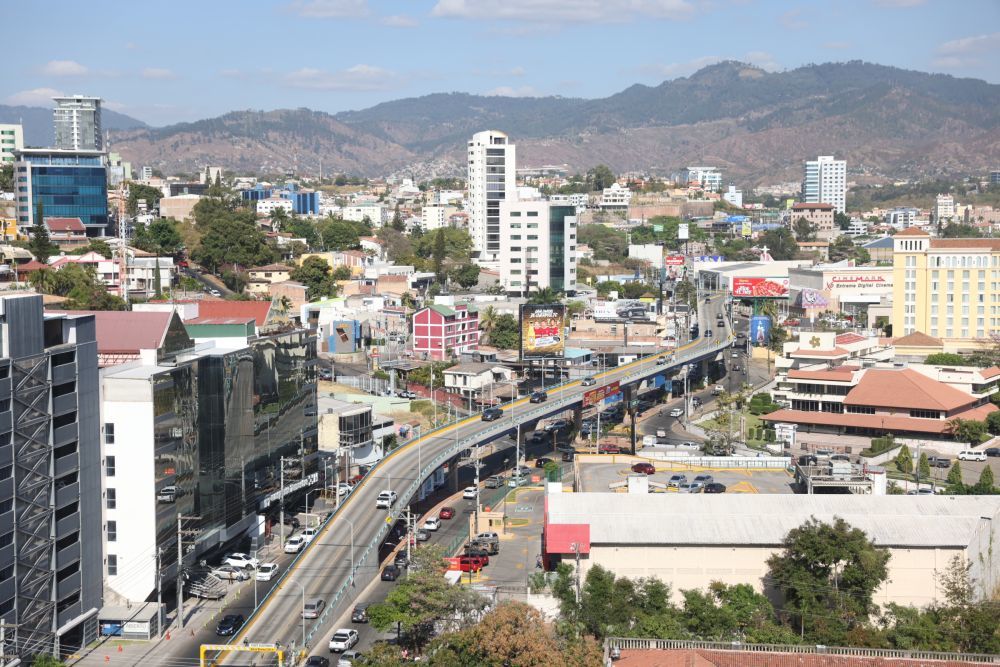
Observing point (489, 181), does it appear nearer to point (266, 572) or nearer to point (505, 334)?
point (505, 334)

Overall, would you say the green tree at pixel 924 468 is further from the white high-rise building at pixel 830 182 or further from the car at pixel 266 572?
the white high-rise building at pixel 830 182

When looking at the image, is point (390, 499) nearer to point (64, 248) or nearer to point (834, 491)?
point (834, 491)

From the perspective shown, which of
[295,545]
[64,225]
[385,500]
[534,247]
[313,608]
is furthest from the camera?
[534,247]

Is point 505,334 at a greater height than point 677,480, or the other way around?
point 505,334

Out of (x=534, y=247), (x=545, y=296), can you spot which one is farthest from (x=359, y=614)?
(x=534, y=247)

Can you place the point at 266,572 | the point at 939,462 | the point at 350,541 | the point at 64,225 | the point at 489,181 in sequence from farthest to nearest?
the point at 489,181, the point at 64,225, the point at 939,462, the point at 350,541, the point at 266,572

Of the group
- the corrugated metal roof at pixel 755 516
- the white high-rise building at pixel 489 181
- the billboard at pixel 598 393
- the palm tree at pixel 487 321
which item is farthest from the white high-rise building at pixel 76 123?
the corrugated metal roof at pixel 755 516

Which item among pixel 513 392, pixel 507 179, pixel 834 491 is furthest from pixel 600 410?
pixel 507 179
